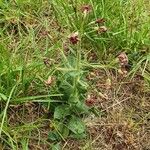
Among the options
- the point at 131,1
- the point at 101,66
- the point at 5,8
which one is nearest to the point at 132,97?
the point at 101,66

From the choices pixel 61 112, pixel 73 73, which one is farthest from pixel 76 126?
pixel 73 73

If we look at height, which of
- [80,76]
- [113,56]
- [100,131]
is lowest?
[100,131]

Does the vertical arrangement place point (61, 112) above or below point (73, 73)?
below

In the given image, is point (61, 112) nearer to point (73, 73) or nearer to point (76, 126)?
point (76, 126)

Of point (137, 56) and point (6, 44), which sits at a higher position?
point (6, 44)

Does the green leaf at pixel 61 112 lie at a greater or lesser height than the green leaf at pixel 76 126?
greater

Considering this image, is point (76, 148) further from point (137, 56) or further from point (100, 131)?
point (137, 56)
